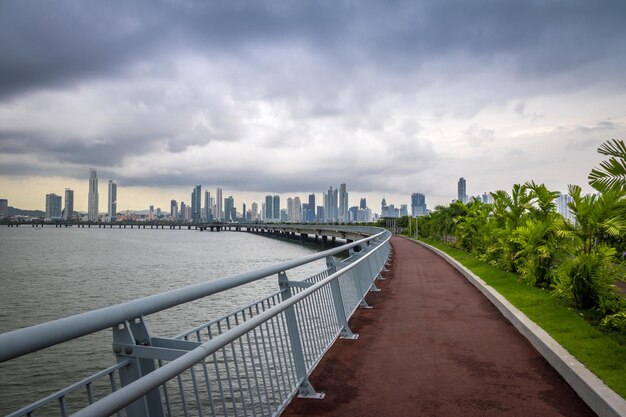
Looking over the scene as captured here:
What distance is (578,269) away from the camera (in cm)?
976

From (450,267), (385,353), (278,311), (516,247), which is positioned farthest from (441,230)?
(278,311)

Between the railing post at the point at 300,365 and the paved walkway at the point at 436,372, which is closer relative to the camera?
the paved walkway at the point at 436,372

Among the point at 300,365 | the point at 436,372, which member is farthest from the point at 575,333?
Result: the point at 300,365

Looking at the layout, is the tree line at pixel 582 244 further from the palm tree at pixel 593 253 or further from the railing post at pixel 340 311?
the railing post at pixel 340 311

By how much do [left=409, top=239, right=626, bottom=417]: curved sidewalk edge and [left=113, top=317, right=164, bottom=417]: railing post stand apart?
155 inches

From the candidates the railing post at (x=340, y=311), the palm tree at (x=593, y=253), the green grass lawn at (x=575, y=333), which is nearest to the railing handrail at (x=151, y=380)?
the green grass lawn at (x=575, y=333)

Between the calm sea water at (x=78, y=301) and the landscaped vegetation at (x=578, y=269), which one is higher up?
the landscaped vegetation at (x=578, y=269)

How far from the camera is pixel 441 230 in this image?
1661 inches

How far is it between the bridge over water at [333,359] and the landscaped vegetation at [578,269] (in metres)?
0.54

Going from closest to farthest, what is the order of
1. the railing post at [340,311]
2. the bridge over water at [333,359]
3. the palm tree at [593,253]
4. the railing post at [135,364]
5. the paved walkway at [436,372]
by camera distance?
the bridge over water at [333,359]
the railing post at [135,364]
the paved walkway at [436,372]
the railing post at [340,311]
the palm tree at [593,253]

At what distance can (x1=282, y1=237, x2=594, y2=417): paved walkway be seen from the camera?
500 centimetres

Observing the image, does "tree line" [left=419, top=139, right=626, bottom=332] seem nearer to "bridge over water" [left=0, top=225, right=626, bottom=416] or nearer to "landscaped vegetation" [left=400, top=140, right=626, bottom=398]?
"landscaped vegetation" [left=400, top=140, right=626, bottom=398]

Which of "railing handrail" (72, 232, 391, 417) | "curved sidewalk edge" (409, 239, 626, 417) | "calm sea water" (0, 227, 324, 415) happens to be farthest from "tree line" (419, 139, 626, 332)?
"calm sea water" (0, 227, 324, 415)

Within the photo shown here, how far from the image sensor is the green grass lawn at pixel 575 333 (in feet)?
18.1
